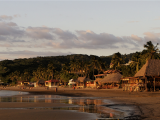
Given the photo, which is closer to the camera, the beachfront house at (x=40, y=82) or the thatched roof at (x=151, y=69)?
the thatched roof at (x=151, y=69)

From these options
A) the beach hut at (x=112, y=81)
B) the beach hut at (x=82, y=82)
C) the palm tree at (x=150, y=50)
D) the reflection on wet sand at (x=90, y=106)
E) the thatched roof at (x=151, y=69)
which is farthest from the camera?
the beach hut at (x=82, y=82)

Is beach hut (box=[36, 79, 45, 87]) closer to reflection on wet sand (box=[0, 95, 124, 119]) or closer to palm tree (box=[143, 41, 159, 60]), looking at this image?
palm tree (box=[143, 41, 159, 60])

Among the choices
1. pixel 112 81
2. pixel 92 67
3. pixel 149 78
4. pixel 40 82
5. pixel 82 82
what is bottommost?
pixel 40 82

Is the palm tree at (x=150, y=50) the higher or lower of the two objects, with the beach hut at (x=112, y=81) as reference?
higher

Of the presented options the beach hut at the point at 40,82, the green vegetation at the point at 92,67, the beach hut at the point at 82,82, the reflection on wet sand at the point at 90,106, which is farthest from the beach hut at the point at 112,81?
the beach hut at the point at 40,82

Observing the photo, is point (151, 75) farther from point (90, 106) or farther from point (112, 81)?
point (90, 106)

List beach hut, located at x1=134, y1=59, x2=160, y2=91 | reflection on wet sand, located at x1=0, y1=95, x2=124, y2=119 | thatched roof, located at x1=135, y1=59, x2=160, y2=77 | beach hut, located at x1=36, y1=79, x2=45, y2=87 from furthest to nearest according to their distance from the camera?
beach hut, located at x1=36, y1=79, x2=45, y2=87 → thatched roof, located at x1=135, y1=59, x2=160, y2=77 → beach hut, located at x1=134, y1=59, x2=160, y2=91 → reflection on wet sand, located at x1=0, y1=95, x2=124, y2=119

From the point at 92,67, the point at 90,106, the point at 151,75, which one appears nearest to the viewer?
the point at 90,106

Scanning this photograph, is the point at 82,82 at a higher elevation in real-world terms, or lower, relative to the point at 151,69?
lower

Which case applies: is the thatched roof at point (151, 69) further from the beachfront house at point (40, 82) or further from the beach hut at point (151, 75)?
the beachfront house at point (40, 82)

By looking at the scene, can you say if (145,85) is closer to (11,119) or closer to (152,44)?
(152,44)

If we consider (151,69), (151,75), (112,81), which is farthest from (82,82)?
(151,75)

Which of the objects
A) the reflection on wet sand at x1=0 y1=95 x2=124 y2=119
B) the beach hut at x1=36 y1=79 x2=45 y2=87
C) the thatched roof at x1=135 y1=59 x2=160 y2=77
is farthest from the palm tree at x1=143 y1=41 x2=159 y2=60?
the beach hut at x1=36 y1=79 x2=45 y2=87

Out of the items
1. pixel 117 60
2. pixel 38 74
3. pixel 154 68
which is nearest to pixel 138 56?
pixel 154 68
